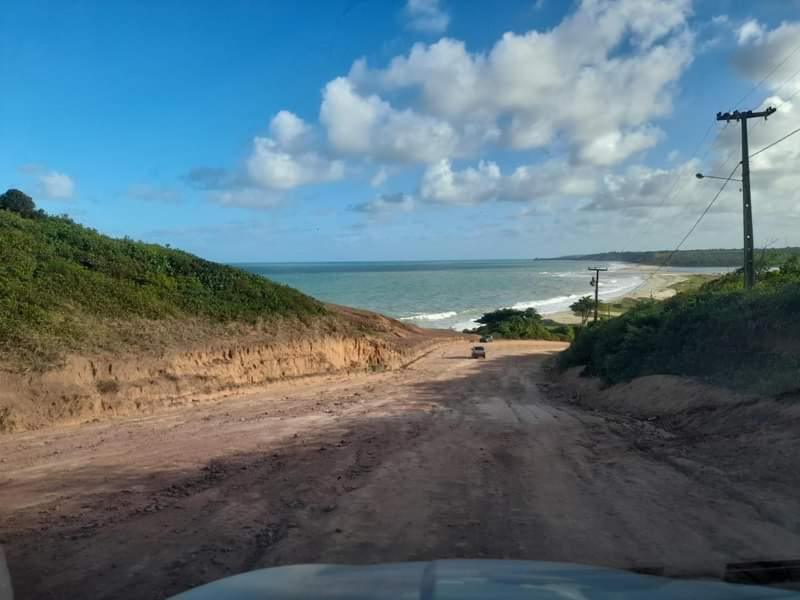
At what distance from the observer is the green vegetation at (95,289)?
1725cm

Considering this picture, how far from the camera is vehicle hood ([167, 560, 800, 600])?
3088 millimetres

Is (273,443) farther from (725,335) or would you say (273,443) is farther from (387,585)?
(725,335)

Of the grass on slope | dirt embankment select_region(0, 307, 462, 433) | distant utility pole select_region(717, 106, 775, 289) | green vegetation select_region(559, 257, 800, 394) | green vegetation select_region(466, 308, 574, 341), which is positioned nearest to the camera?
green vegetation select_region(559, 257, 800, 394)

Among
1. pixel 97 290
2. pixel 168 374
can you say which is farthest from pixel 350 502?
pixel 97 290

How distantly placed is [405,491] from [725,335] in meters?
9.89

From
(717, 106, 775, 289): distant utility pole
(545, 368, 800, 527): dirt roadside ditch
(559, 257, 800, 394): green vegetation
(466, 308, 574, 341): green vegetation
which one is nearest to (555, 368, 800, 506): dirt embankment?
(545, 368, 800, 527): dirt roadside ditch

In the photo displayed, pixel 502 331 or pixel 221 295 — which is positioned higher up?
pixel 221 295

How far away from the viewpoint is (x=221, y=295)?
25828mm

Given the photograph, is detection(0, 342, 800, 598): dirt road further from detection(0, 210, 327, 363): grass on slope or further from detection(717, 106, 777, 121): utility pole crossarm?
detection(717, 106, 777, 121): utility pole crossarm

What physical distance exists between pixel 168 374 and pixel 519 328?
42.7 m

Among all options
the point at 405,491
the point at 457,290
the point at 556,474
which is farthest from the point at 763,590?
the point at 457,290

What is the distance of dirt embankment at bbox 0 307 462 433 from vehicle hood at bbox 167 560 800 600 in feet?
41.5

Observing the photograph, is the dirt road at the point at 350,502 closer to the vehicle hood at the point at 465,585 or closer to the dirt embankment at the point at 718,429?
the dirt embankment at the point at 718,429

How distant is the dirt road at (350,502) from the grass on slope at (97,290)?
4.95 meters
